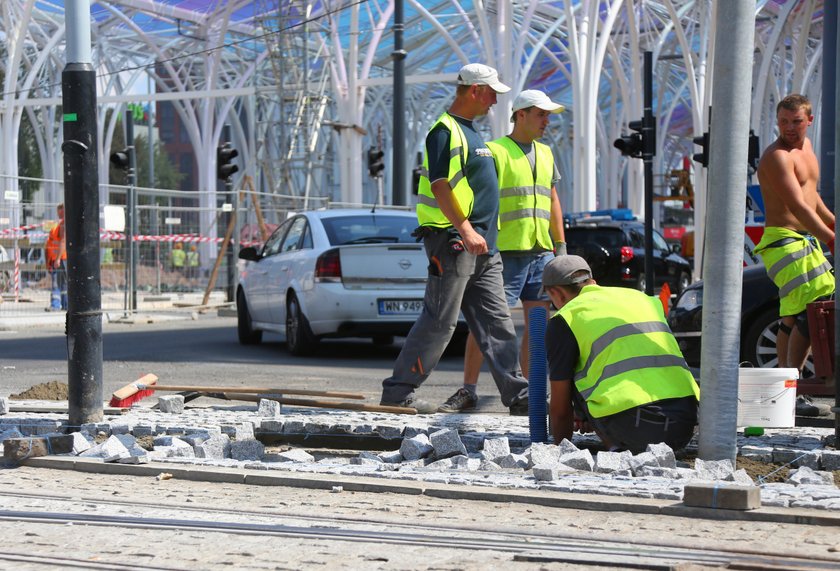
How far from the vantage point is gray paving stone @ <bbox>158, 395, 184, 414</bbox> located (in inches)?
334

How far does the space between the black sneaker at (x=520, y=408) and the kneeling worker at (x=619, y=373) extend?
1.53 meters

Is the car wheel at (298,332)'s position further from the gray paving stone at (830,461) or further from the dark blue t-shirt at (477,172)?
the gray paving stone at (830,461)

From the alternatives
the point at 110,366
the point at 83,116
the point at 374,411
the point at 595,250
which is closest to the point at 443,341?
the point at 374,411

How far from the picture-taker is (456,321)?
8.25 m

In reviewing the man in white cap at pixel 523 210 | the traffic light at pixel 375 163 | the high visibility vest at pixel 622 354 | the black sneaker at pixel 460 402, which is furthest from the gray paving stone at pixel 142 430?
the traffic light at pixel 375 163

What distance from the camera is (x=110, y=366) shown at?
13070mm

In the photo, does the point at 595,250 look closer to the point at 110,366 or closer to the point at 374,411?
the point at 110,366

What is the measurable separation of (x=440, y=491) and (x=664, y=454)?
40.5 inches

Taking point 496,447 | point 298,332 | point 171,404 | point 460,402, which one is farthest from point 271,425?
point 298,332

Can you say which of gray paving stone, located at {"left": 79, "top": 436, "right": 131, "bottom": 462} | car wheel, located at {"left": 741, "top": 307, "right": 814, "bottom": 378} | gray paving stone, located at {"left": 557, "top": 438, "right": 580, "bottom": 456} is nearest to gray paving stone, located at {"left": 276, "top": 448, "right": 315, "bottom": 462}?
gray paving stone, located at {"left": 79, "top": 436, "right": 131, "bottom": 462}

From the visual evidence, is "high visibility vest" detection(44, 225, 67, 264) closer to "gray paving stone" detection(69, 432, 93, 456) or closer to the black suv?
the black suv

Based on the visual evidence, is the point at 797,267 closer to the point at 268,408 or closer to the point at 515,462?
the point at 515,462

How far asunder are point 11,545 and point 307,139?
35.8m

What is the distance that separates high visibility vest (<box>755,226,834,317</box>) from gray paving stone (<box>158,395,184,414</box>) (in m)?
3.68
